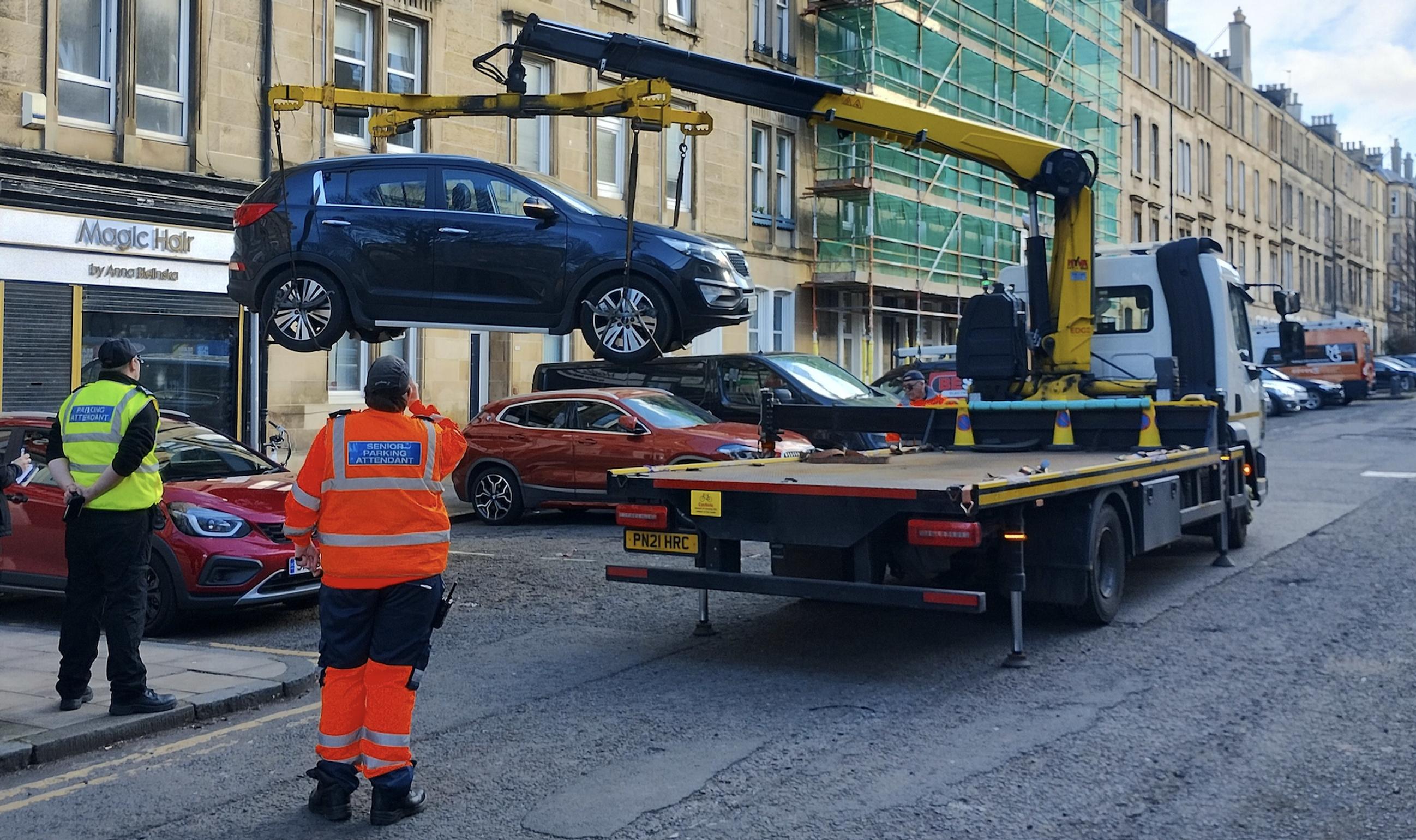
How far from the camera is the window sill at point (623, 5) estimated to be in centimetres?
2364

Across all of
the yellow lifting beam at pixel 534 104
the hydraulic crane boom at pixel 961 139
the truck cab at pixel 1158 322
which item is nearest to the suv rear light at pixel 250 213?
the yellow lifting beam at pixel 534 104

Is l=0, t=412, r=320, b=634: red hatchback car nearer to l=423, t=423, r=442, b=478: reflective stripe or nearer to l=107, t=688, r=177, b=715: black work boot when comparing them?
l=107, t=688, r=177, b=715: black work boot

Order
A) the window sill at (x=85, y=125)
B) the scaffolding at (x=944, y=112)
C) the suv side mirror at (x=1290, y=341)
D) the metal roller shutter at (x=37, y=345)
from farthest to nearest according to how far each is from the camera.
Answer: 1. the scaffolding at (x=944, y=112)
2. the window sill at (x=85, y=125)
3. the metal roller shutter at (x=37, y=345)
4. the suv side mirror at (x=1290, y=341)

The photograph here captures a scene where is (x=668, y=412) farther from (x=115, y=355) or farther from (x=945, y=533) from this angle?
(x=115, y=355)

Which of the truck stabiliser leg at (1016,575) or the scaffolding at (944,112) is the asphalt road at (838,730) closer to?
the truck stabiliser leg at (1016,575)

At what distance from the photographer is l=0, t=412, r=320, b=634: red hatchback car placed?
8.54 metres

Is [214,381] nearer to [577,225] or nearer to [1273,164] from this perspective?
[577,225]

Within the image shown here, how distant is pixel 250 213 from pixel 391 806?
5.98 metres

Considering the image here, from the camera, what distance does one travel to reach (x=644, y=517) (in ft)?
26.0

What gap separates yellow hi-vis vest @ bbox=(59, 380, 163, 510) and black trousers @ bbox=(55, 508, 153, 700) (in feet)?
0.24

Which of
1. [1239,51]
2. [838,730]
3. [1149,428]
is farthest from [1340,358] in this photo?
[838,730]

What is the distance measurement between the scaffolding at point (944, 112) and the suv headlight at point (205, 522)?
1935 centimetres

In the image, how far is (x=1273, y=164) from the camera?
65.9 meters

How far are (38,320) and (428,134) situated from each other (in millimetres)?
6708
